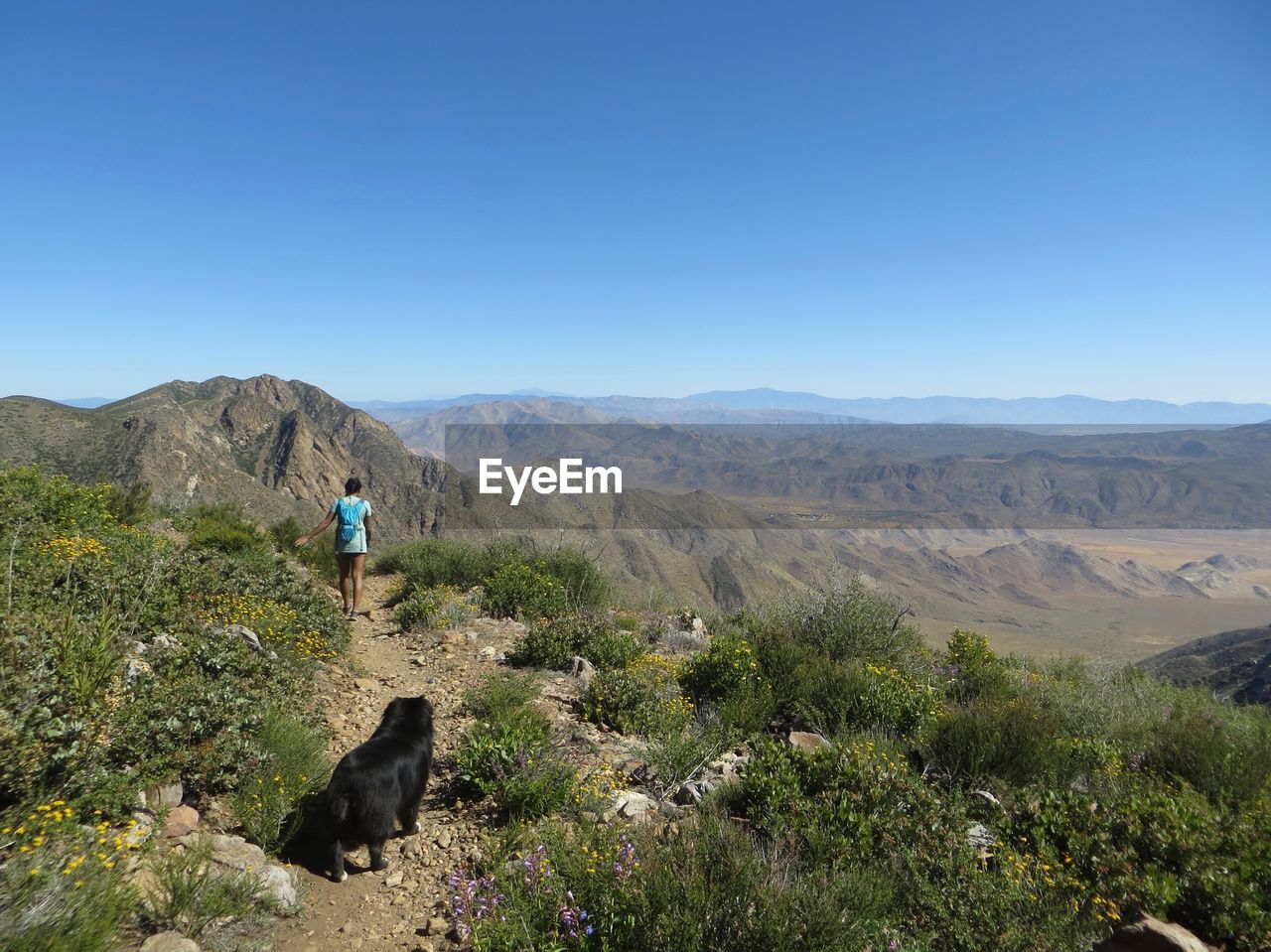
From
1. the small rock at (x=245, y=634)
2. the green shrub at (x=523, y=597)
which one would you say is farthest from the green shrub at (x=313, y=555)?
the small rock at (x=245, y=634)

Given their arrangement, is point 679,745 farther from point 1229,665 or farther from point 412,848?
point 1229,665

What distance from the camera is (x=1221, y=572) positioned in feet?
481

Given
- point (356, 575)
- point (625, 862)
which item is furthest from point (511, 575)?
point (625, 862)

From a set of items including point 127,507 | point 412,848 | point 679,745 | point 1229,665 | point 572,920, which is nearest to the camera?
point 572,920

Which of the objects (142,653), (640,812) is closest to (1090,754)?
(640,812)

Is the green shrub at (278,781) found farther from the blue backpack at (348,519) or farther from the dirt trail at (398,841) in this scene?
the blue backpack at (348,519)

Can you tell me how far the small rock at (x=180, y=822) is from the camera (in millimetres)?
3055

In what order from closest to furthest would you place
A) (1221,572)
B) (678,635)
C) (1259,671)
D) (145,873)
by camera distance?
(145,873), (678,635), (1259,671), (1221,572)

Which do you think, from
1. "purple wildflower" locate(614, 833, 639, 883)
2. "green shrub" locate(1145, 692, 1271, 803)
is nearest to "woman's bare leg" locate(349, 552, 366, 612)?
"purple wildflower" locate(614, 833, 639, 883)

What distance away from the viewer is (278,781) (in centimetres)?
353

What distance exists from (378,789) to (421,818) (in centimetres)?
83

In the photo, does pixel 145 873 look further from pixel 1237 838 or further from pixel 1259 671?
pixel 1259 671

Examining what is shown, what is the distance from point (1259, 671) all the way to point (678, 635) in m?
44.1

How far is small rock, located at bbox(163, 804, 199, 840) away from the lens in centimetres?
305
